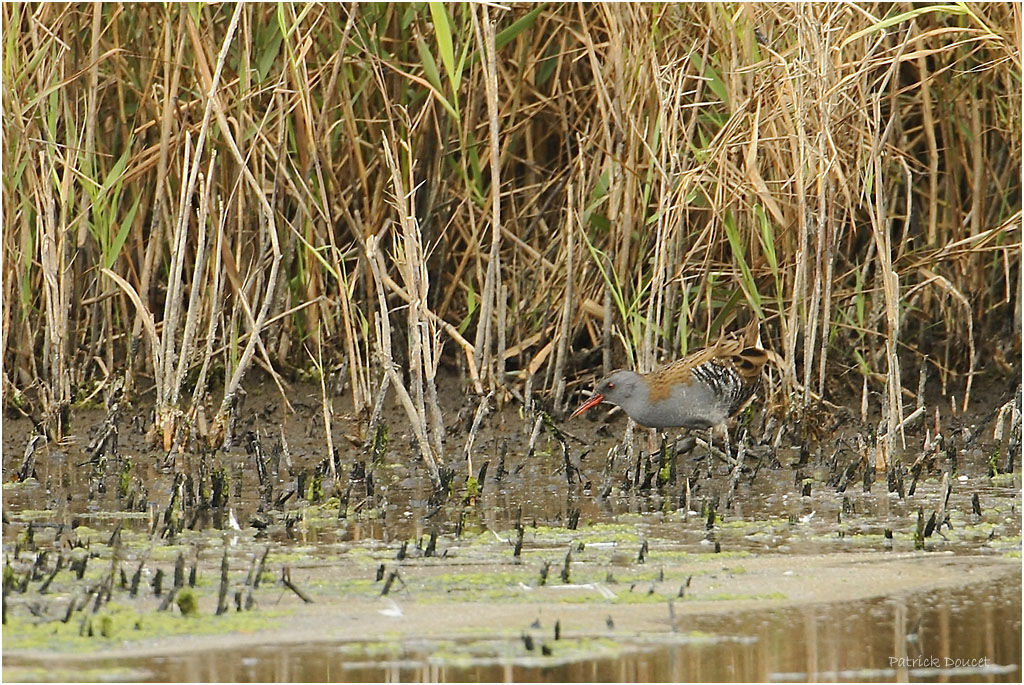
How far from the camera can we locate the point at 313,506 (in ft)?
18.2

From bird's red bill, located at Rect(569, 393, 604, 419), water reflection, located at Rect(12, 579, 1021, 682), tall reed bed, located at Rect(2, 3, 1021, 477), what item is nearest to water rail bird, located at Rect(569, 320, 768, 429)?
bird's red bill, located at Rect(569, 393, 604, 419)

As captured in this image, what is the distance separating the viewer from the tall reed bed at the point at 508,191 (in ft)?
20.6

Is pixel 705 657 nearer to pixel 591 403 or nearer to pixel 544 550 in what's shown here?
pixel 544 550

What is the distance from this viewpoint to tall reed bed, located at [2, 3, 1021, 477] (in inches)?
248

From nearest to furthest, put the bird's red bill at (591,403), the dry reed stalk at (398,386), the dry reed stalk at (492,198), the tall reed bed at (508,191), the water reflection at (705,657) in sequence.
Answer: the water reflection at (705,657)
the dry reed stalk at (398,386)
the dry reed stalk at (492,198)
the tall reed bed at (508,191)
the bird's red bill at (591,403)

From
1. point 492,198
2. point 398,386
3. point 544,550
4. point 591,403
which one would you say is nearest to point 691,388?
point 591,403

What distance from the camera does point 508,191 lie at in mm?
7234

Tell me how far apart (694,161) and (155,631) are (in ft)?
12.1

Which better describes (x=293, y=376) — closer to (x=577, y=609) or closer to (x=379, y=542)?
(x=379, y=542)

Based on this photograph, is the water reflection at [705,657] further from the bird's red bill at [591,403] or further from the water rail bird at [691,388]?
the bird's red bill at [591,403]

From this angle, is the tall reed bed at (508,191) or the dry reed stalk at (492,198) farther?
the tall reed bed at (508,191)

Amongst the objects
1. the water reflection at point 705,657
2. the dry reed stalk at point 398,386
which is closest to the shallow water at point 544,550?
the water reflection at point 705,657

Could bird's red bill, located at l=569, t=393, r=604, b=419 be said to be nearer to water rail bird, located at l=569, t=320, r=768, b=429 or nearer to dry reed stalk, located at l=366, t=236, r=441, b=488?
water rail bird, located at l=569, t=320, r=768, b=429

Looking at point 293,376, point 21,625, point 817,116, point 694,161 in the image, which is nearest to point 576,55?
point 694,161
